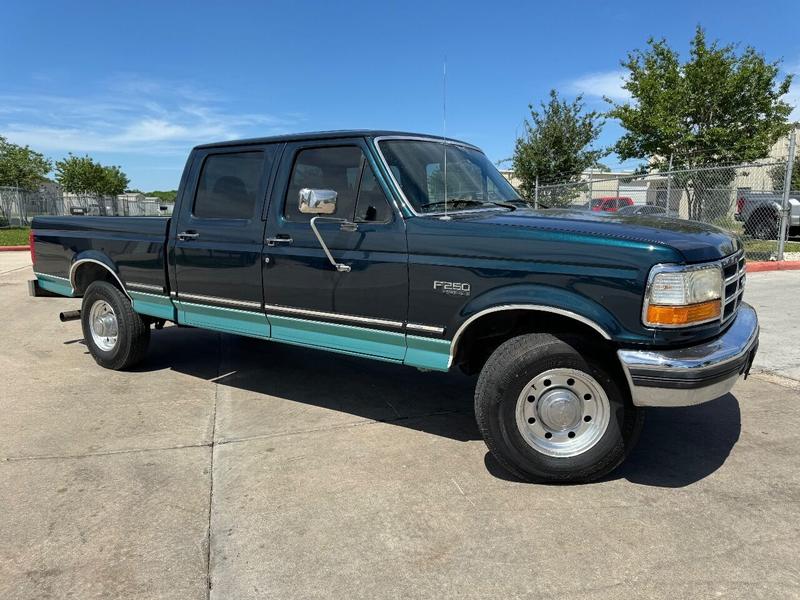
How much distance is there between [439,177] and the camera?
4.07m

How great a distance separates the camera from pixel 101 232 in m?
5.53

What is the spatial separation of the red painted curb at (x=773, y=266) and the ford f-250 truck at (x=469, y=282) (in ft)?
30.9

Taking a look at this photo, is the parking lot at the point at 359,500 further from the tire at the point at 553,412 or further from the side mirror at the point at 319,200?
the side mirror at the point at 319,200

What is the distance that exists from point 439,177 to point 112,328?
3559mm

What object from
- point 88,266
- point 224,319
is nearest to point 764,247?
point 224,319

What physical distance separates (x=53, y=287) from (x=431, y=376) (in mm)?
3925

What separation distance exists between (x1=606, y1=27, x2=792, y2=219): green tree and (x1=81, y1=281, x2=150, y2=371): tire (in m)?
14.0

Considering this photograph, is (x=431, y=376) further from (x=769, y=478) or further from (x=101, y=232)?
(x=101, y=232)

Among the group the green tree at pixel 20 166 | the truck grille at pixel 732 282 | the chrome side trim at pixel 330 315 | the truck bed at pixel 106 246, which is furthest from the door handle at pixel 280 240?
the green tree at pixel 20 166

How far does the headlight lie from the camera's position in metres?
2.93

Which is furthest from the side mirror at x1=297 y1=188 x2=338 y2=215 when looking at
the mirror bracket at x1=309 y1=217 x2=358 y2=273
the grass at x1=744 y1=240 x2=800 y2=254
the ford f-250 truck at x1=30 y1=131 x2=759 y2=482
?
the grass at x1=744 y1=240 x2=800 y2=254

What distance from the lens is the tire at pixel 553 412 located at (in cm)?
322

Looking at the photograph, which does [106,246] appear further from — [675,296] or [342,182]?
[675,296]

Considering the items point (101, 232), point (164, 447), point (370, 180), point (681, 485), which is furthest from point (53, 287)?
point (681, 485)
